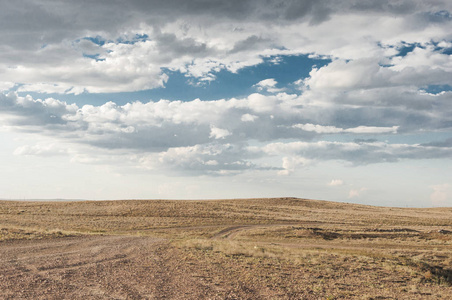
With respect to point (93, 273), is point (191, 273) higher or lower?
lower

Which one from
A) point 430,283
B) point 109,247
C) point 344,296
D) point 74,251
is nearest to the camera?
point 344,296

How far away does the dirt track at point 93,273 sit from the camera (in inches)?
524

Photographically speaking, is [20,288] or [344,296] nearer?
[20,288]

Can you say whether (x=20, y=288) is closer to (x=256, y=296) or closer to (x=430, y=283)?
(x=256, y=296)

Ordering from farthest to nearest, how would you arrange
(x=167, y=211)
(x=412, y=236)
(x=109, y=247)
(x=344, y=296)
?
1. (x=167, y=211)
2. (x=412, y=236)
3. (x=109, y=247)
4. (x=344, y=296)

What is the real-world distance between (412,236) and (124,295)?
45.0m

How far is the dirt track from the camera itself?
43.7 feet

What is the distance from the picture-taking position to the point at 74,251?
22.9 meters

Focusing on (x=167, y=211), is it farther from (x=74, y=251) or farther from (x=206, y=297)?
(x=206, y=297)

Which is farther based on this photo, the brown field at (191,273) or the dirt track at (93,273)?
the brown field at (191,273)

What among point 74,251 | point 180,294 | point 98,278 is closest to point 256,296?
point 180,294

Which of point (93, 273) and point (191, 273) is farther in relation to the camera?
point (191, 273)

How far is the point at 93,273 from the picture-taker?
1642 cm

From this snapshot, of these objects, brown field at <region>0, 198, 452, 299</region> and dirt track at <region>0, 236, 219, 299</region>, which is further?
brown field at <region>0, 198, 452, 299</region>
